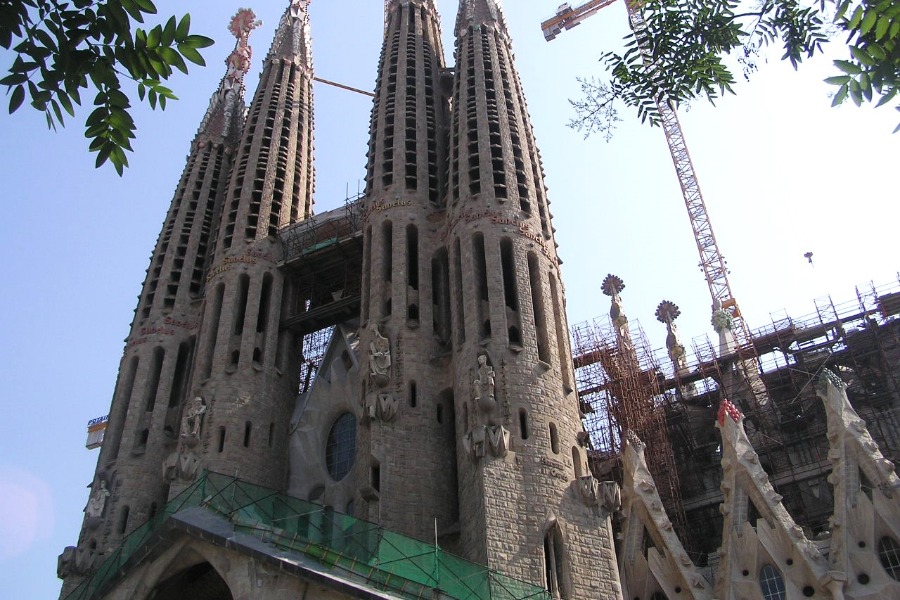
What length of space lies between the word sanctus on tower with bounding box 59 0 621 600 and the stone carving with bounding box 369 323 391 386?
6 cm

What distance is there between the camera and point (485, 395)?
87.2 ft

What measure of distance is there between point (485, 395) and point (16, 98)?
2040 centimetres

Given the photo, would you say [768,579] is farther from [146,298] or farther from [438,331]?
[146,298]

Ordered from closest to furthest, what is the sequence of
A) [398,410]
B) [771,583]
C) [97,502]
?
[398,410] < [771,583] < [97,502]

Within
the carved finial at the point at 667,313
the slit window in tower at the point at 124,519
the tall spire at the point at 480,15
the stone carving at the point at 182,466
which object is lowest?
the slit window in tower at the point at 124,519

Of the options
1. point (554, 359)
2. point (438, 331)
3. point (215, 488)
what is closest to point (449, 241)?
point (438, 331)

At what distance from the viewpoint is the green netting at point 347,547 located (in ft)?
69.3

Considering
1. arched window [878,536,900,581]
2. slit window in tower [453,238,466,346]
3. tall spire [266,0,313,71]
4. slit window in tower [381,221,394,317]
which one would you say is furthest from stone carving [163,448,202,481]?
tall spire [266,0,313,71]

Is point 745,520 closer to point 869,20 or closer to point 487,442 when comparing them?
point 487,442

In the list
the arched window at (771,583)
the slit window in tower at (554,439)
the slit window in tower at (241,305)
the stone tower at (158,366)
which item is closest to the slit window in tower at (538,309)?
the slit window in tower at (554,439)

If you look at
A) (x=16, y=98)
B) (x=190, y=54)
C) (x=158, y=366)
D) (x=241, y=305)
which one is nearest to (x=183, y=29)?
(x=190, y=54)

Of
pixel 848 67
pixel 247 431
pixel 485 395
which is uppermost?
pixel 247 431

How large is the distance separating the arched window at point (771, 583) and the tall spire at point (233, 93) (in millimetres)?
31174

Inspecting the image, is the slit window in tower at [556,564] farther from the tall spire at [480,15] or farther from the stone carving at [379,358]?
the tall spire at [480,15]
